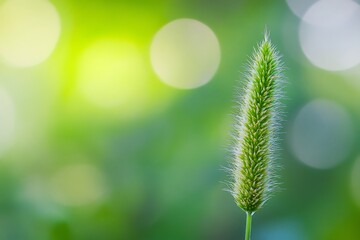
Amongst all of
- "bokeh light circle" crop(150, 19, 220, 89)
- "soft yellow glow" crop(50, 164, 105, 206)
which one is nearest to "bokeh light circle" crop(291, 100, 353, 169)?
"bokeh light circle" crop(150, 19, 220, 89)

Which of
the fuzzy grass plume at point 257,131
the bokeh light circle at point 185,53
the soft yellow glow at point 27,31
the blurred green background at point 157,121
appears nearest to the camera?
the fuzzy grass plume at point 257,131

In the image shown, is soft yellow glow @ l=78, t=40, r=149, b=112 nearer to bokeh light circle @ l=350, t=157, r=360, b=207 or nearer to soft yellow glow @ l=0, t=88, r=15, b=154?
soft yellow glow @ l=0, t=88, r=15, b=154

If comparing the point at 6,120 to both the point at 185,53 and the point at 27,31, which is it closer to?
the point at 27,31

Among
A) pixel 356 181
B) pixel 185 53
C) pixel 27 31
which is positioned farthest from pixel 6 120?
pixel 356 181

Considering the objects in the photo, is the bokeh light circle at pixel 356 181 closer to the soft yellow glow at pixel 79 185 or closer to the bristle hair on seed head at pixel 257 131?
the soft yellow glow at pixel 79 185

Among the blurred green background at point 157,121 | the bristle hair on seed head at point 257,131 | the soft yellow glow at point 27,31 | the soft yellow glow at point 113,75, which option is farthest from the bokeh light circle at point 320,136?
the bristle hair on seed head at point 257,131

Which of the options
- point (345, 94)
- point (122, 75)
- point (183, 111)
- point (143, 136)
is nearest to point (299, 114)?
point (345, 94)

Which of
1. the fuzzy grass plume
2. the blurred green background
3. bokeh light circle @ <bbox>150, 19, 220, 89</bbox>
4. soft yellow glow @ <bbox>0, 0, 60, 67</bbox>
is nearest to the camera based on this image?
the fuzzy grass plume
